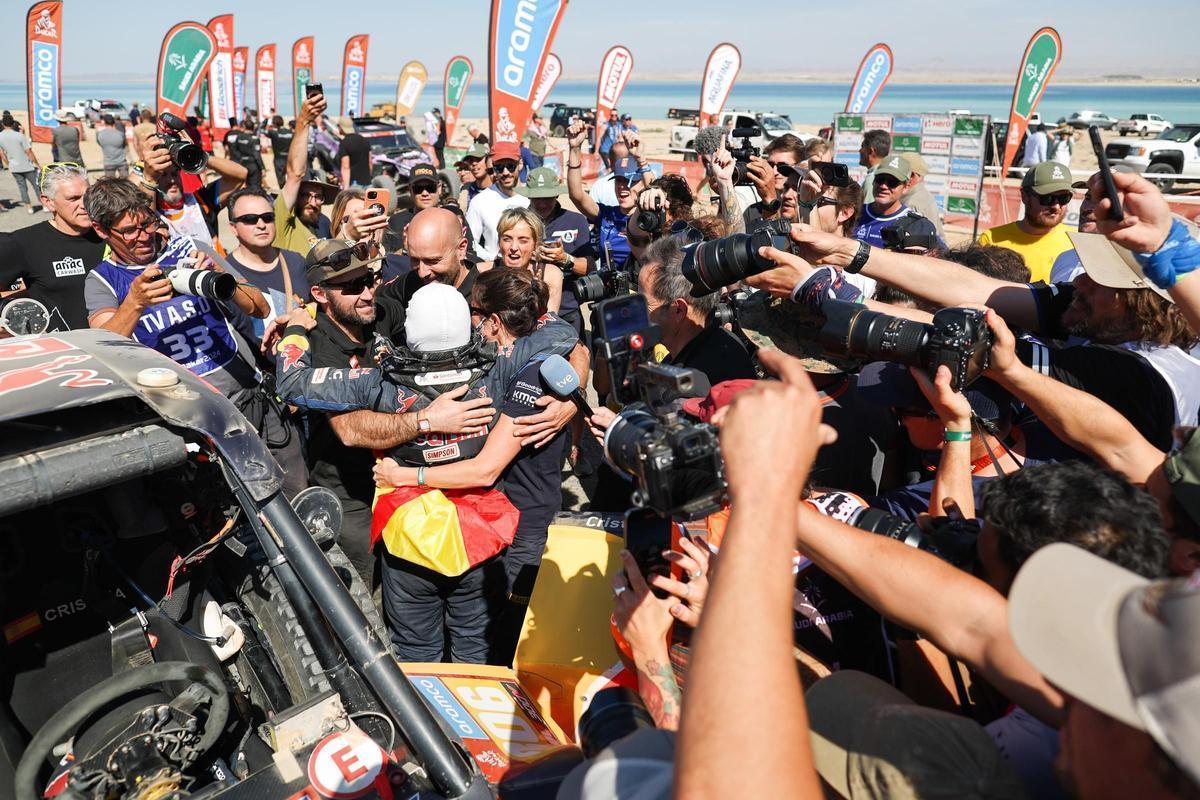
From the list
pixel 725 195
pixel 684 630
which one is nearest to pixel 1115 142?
pixel 725 195

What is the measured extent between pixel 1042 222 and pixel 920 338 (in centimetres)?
368

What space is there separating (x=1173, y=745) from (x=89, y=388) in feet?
8.03

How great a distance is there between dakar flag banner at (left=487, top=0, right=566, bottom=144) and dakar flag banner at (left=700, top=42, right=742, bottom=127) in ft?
29.5

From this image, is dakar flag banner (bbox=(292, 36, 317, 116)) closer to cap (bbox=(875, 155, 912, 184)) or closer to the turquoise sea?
cap (bbox=(875, 155, 912, 184))

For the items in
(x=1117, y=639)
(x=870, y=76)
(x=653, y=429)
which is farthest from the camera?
(x=870, y=76)

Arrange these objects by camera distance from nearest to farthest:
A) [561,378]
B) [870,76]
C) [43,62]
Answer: [561,378] → [43,62] → [870,76]

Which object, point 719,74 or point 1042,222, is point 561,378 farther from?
point 719,74

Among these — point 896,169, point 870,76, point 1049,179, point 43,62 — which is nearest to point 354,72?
point 43,62

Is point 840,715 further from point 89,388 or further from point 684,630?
point 89,388

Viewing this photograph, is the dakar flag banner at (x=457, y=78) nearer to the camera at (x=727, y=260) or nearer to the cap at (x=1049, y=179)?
the cap at (x=1049, y=179)

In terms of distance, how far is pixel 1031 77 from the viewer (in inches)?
469

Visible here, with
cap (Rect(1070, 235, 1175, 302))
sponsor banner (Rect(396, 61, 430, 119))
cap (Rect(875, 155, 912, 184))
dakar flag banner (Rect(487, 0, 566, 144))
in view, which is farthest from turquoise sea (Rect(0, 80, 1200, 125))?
cap (Rect(1070, 235, 1175, 302))

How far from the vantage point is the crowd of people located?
1053 mm

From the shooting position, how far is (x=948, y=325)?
2256 mm
